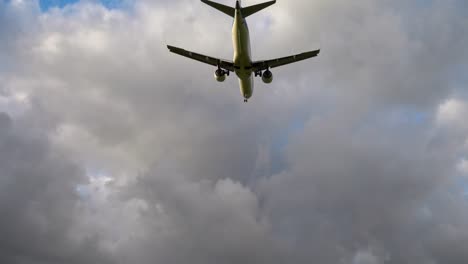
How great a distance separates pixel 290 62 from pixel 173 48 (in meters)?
13.1

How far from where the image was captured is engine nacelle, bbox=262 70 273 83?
58438mm

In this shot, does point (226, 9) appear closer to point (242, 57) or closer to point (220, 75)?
point (242, 57)

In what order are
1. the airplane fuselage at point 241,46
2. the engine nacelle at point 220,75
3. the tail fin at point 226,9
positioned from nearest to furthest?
the airplane fuselage at point 241,46 < the tail fin at point 226,9 < the engine nacelle at point 220,75

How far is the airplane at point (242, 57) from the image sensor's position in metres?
53.2

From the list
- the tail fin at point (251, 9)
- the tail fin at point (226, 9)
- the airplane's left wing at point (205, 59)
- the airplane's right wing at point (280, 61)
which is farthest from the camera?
the airplane's right wing at point (280, 61)

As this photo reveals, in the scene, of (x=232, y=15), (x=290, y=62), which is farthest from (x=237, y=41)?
(x=290, y=62)

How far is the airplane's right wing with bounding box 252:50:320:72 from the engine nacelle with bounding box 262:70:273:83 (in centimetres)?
57

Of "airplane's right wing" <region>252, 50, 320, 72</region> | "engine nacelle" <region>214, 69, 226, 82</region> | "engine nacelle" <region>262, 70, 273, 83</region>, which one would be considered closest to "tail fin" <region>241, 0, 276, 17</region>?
"airplane's right wing" <region>252, 50, 320, 72</region>

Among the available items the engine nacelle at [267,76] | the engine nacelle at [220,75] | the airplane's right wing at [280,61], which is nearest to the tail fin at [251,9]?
the airplane's right wing at [280,61]

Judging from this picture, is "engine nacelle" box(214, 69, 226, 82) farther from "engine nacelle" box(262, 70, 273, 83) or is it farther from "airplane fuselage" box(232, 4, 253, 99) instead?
"engine nacelle" box(262, 70, 273, 83)

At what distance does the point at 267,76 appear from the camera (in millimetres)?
58531

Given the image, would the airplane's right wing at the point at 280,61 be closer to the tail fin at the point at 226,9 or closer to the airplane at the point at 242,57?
the airplane at the point at 242,57

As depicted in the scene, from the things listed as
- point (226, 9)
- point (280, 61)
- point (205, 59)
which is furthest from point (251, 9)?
point (205, 59)

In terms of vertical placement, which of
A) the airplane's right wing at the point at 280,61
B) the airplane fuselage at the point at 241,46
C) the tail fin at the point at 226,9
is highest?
the tail fin at the point at 226,9
